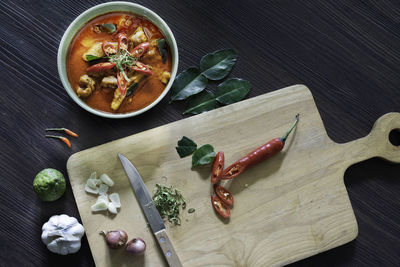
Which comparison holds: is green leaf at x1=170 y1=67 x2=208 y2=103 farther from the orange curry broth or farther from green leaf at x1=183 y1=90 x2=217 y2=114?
the orange curry broth

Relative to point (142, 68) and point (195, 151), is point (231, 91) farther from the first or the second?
point (142, 68)

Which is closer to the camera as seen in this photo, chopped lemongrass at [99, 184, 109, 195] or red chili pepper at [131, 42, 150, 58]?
red chili pepper at [131, 42, 150, 58]

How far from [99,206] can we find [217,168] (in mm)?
679

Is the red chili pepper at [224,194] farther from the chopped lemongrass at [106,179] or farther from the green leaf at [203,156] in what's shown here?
the chopped lemongrass at [106,179]

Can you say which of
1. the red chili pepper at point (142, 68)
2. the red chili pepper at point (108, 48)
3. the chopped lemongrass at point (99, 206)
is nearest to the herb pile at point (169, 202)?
the chopped lemongrass at point (99, 206)

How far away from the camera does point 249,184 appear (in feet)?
7.46

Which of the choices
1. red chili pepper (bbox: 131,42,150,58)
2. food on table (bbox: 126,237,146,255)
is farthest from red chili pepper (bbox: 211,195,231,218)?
red chili pepper (bbox: 131,42,150,58)

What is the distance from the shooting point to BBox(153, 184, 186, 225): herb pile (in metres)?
2.19

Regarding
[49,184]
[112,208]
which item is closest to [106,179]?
[112,208]

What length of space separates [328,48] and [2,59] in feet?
6.42

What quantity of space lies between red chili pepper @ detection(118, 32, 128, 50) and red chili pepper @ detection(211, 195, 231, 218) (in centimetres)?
94

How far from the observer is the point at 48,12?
7.60ft

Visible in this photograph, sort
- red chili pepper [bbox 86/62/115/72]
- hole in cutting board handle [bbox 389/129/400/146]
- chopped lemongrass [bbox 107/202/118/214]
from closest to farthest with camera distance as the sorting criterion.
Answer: red chili pepper [bbox 86/62/115/72], chopped lemongrass [bbox 107/202/118/214], hole in cutting board handle [bbox 389/129/400/146]

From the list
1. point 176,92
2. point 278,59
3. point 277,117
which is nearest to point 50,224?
point 176,92
